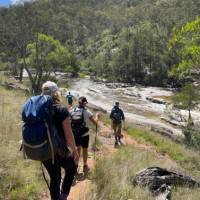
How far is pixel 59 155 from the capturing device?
5.10 meters

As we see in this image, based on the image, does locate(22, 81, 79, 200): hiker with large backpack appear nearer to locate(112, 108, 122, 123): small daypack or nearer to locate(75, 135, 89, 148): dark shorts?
locate(75, 135, 89, 148): dark shorts

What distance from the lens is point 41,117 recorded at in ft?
15.8

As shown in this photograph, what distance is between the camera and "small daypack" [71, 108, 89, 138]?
834 cm

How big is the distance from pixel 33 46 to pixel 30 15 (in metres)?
13.7

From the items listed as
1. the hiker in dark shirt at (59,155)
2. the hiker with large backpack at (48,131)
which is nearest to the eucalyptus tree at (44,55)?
the hiker in dark shirt at (59,155)

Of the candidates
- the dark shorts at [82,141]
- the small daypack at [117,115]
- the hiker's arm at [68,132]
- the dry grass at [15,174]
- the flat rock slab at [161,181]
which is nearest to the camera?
the hiker's arm at [68,132]

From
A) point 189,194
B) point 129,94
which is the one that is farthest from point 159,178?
point 129,94

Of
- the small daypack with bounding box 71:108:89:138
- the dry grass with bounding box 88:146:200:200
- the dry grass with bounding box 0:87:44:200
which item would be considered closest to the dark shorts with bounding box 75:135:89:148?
the small daypack with bounding box 71:108:89:138

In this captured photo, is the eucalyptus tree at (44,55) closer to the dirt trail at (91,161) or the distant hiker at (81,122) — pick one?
the dirt trail at (91,161)

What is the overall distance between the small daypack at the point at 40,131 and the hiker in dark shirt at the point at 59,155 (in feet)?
0.41

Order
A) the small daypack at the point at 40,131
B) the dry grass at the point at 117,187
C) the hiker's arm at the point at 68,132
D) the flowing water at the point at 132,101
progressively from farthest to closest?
the flowing water at the point at 132,101
the dry grass at the point at 117,187
the hiker's arm at the point at 68,132
the small daypack at the point at 40,131

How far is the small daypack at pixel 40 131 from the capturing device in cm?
481

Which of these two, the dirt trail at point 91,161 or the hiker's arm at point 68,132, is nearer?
the hiker's arm at point 68,132

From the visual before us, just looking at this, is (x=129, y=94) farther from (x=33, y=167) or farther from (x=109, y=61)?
(x=33, y=167)
